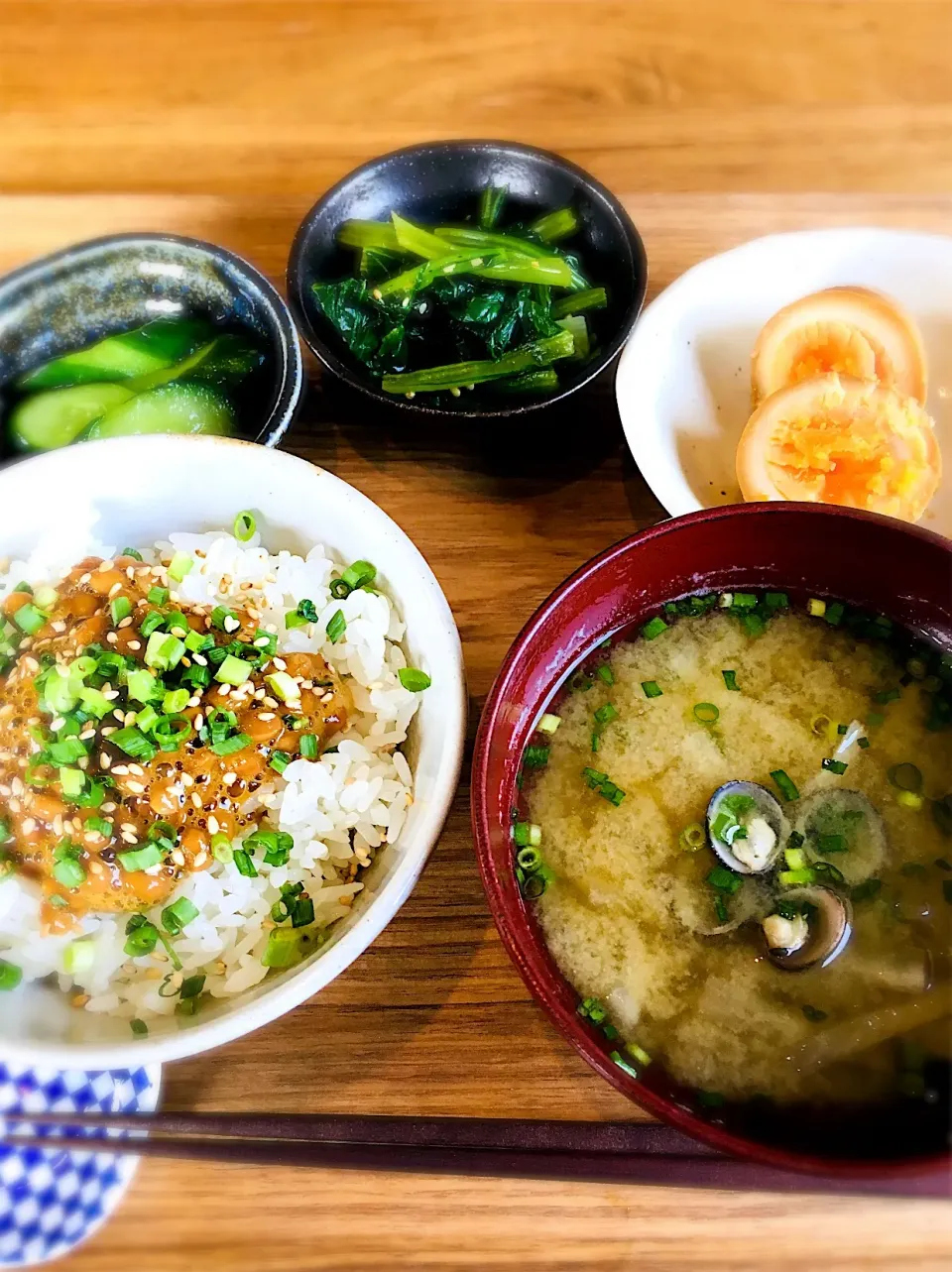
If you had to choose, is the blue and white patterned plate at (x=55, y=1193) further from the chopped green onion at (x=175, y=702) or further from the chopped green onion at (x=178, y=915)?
the chopped green onion at (x=175, y=702)

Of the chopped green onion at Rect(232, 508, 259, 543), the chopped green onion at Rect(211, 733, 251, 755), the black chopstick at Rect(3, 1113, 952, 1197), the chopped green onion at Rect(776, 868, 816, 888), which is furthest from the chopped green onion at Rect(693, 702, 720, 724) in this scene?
the chopped green onion at Rect(232, 508, 259, 543)

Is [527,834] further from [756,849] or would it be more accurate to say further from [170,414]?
[170,414]

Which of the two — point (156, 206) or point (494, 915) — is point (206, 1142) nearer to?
point (494, 915)

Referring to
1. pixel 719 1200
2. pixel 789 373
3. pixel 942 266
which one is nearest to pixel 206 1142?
pixel 719 1200

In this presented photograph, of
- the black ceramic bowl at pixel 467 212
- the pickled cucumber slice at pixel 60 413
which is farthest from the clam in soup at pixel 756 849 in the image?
the pickled cucumber slice at pixel 60 413

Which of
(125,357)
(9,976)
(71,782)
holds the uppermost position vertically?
(125,357)

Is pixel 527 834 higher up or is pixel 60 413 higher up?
pixel 60 413

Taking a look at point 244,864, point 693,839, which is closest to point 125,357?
point 244,864
